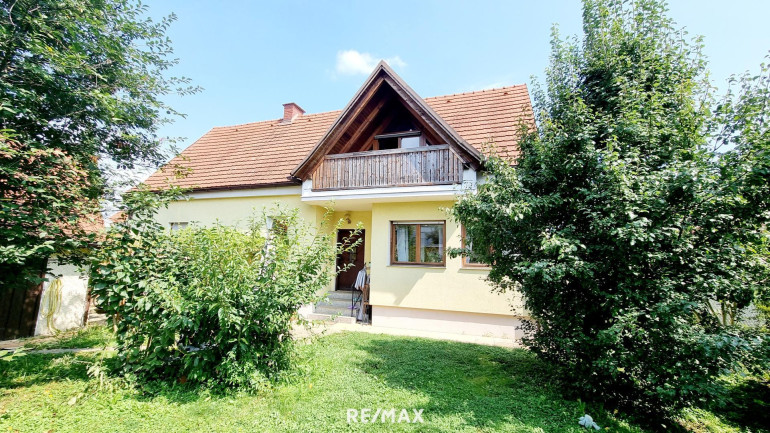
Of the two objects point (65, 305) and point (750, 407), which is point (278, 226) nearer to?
point (750, 407)

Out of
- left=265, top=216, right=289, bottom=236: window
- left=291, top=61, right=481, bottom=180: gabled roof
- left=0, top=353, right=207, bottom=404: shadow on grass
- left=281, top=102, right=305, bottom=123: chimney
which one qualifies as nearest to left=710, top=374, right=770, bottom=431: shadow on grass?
left=291, top=61, right=481, bottom=180: gabled roof

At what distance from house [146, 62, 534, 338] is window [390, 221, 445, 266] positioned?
0.03 meters

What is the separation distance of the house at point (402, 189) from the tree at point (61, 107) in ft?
9.91

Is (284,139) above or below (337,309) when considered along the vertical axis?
above

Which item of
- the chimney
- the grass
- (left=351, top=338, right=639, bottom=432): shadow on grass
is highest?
the chimney

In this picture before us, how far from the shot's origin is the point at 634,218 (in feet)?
12.6

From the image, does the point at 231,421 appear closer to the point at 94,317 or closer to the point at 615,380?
the point at 615,380

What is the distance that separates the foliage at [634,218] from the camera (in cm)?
360

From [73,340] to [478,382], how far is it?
9.53m

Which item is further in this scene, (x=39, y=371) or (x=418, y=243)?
(x=418, y=243)

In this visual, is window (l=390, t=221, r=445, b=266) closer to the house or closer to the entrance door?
the house

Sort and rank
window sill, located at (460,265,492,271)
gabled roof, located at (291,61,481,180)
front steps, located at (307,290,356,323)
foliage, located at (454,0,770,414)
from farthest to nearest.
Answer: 1. front steps, located at (307,290,356,323)
2. window sill, located at (460,265,492,271)
3. gabled roof, located at (291,61,481,180)
4. foliage, located at (454,0,770,414)

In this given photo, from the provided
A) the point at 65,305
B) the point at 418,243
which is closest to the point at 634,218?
the point at 418,243

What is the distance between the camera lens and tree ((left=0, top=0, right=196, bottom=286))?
4.17 metres
